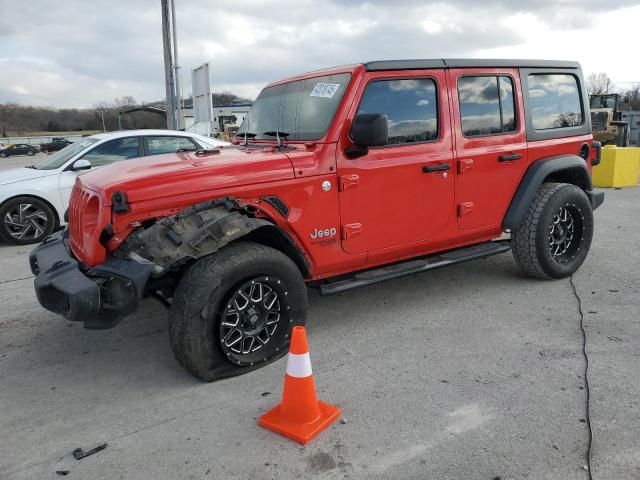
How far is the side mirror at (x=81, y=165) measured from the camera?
7.22 meters

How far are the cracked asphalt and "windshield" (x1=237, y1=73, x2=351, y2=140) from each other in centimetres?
154

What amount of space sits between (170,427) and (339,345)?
4.50ft

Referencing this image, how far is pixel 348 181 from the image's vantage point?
Result: 12.2ft

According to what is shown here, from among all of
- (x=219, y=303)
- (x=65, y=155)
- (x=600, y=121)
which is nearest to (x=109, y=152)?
(x=65, y=155)

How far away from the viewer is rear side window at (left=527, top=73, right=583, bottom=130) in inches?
190

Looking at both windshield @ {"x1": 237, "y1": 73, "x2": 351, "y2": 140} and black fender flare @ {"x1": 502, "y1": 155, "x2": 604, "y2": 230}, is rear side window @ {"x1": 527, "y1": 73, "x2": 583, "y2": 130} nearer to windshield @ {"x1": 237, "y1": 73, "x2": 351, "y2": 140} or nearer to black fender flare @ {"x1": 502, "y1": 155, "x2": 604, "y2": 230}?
black fender flare @ {"x1": 502, "y1": 155, "x2": 604, "y2": 230}

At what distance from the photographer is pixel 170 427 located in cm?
283

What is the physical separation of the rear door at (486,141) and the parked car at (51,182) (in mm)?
3671

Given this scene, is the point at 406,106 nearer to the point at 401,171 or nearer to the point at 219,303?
the point at 401,171

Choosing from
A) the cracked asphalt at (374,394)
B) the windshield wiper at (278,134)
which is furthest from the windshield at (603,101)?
the windshield wiper at (278,134)

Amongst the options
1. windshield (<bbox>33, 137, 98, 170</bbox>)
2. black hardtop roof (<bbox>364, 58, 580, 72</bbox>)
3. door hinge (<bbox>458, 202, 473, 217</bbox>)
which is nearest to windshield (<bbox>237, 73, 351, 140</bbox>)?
black hardtop roof (<bbox>364, 58, 580, 72</bbox>)

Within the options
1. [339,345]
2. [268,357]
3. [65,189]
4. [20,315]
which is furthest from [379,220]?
[65,189]

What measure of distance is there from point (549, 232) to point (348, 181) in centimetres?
224

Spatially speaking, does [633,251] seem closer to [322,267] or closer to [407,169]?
[407,169]
